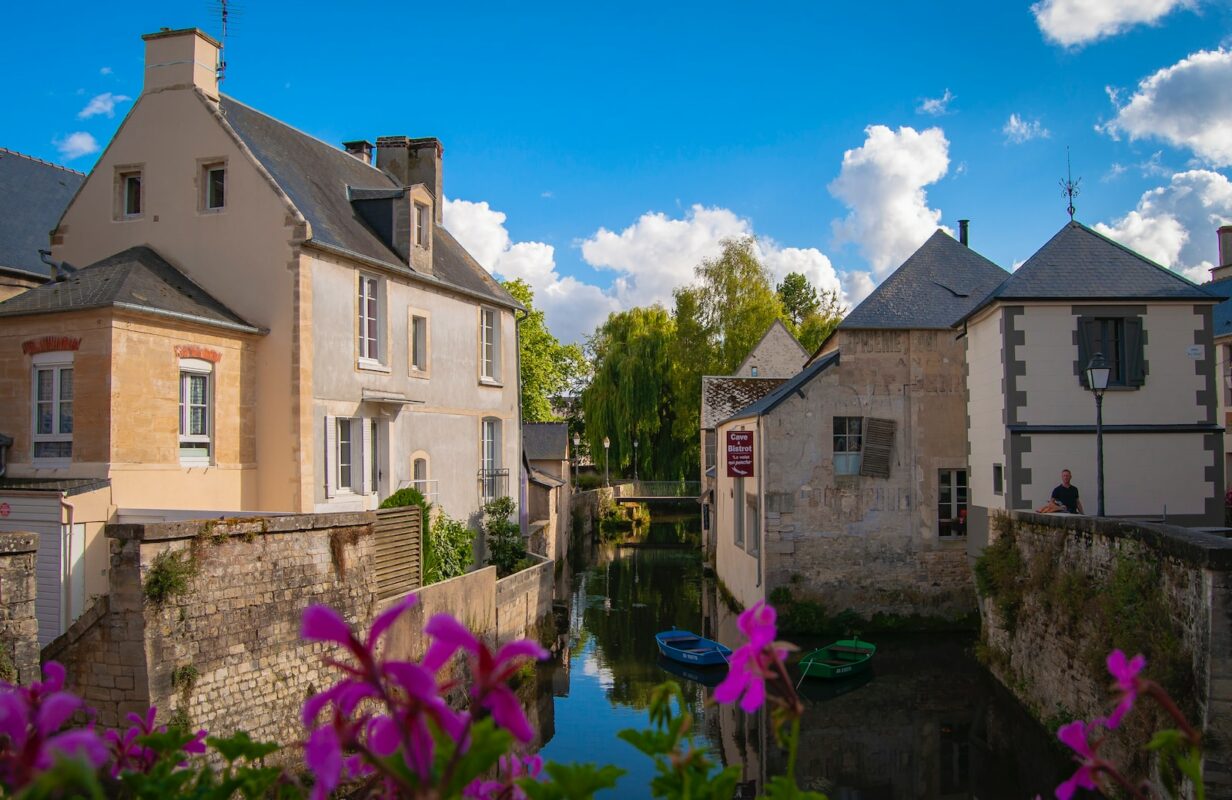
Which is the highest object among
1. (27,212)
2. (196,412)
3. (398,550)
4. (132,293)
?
(27,212)

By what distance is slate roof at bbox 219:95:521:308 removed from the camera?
54.5 feet

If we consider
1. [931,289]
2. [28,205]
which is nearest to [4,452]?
[28,205]

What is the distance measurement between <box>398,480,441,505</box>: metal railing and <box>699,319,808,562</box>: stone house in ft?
43.7

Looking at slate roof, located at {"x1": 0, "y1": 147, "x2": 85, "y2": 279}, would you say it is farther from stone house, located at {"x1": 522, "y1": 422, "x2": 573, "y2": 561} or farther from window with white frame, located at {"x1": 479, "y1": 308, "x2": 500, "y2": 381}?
stone house, located at {"x1": 522, "y1": 422, "x2": 573, "y2": 561}

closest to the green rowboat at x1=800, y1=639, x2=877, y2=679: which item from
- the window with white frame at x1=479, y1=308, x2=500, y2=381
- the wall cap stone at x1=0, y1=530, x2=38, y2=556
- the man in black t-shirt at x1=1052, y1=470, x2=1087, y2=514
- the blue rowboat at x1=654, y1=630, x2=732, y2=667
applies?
the blue rowboat at x1=654, y1=630, x2=732, y2=667

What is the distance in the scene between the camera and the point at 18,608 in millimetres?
8188

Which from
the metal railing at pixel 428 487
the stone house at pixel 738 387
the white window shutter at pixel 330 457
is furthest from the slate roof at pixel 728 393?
the white window shutter at pixel 330 457

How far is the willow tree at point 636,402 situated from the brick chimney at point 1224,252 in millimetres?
23692

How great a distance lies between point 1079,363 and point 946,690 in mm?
5806

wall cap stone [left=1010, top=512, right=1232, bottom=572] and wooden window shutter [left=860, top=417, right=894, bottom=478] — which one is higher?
wooden window shutter [left=860, top=417, right=894, bottom=478]

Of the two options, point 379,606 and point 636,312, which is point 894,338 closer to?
point 379,606

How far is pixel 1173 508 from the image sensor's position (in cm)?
1530

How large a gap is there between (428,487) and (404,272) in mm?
4200

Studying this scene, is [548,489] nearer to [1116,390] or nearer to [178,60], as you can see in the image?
[178,60]
